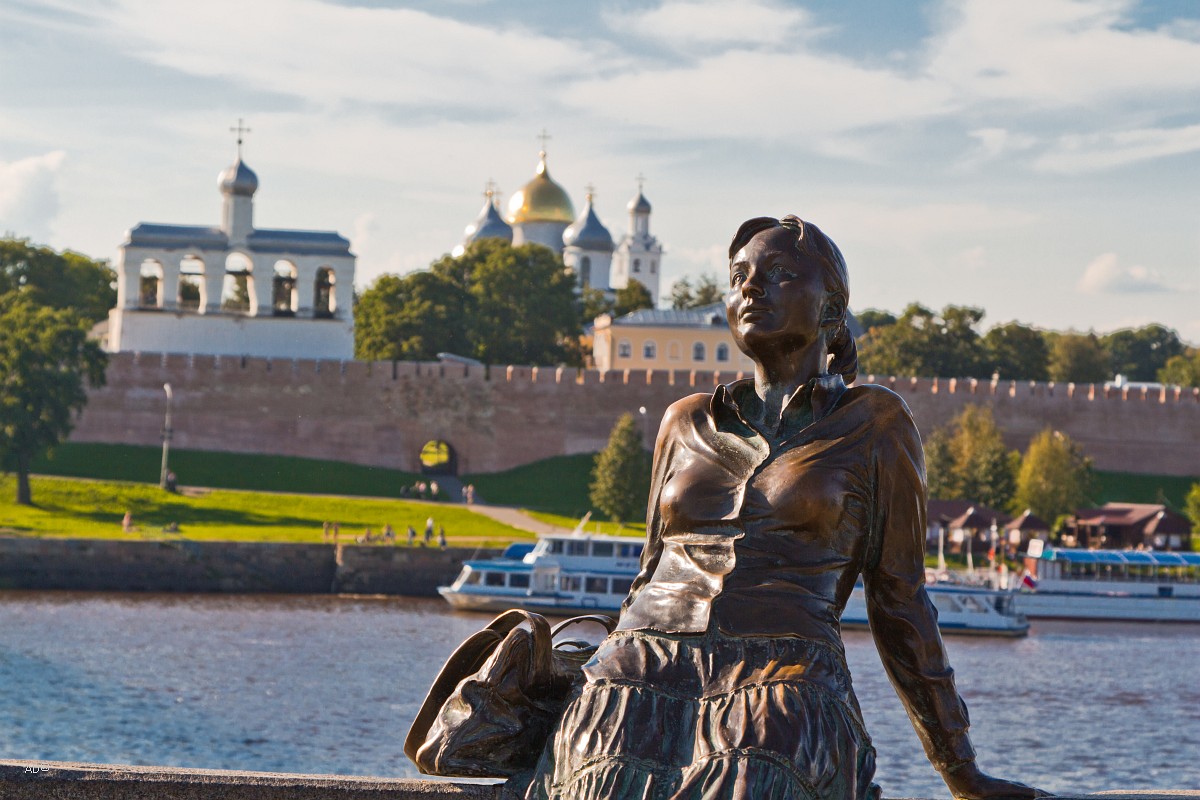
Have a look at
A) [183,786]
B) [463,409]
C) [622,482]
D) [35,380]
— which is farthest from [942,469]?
[183,786]

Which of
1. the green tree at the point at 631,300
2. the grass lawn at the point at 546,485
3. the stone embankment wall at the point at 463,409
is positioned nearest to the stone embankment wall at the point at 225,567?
the grass lawn at the point at 546,485

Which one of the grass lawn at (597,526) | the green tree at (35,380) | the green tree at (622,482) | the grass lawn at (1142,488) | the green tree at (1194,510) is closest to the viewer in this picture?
the green tree at (35,380)

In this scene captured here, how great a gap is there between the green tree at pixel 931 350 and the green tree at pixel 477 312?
964 cm

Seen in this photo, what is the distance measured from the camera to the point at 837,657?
10.7ft

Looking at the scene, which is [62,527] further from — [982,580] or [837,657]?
[837,657]

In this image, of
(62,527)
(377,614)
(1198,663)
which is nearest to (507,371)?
(62,527)

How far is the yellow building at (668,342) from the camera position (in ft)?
191

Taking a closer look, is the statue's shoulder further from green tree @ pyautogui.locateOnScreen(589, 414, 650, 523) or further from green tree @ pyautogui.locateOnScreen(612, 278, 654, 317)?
green tree @ pyautogui.locateOnScreen(612, 278, 654, 317)

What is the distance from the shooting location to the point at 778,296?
348 centimetres

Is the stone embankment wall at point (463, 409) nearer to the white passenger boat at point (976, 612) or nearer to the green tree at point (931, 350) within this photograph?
the green tree at point (931, 350)

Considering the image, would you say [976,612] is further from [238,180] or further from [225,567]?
[238,180]

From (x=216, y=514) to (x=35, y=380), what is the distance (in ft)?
14.3

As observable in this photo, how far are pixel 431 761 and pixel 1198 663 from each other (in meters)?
23.6

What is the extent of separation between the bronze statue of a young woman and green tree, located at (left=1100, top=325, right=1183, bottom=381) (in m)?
81.7
